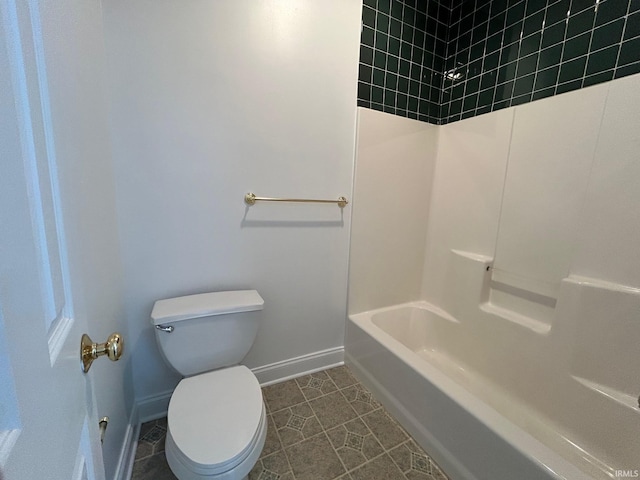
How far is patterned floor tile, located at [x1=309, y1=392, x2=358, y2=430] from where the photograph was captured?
1.42 m

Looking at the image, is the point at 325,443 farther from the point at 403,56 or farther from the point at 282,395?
the point at 403,56

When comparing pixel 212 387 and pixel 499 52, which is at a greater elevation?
pixel 499 52

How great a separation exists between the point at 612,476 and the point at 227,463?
5.26ft

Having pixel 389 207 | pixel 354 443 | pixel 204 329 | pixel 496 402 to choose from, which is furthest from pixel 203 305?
pixel 496 402

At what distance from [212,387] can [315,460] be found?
2.03 feet

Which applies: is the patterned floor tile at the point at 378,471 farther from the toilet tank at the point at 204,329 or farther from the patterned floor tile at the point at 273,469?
the toilet tank at the point at 204,329

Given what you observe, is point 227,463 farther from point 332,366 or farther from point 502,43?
point 502,43

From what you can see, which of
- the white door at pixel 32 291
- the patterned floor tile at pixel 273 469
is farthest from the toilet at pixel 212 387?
the white door at pixel 32 291

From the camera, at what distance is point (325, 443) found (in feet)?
4.25

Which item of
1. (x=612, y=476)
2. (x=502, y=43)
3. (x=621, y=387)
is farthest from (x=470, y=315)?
(x=502, y=43)

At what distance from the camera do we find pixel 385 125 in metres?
1.72

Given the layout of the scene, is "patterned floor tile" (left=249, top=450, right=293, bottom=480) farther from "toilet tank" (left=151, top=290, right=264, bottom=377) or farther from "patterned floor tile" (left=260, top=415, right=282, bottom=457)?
"toilet tank" (left=151, top=290, right=264, bottom=377)

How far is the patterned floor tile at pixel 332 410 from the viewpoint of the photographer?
55.9 inches

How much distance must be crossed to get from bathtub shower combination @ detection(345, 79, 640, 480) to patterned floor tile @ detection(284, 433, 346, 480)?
1.42ft
